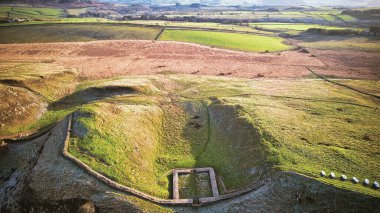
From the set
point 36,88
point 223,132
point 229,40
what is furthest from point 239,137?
point 229,40

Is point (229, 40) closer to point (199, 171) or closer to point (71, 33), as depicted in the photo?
point (71, 33)

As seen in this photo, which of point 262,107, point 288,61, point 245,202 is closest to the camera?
point 245,202

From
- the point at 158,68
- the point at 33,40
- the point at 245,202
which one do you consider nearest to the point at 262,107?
the point at 245,202

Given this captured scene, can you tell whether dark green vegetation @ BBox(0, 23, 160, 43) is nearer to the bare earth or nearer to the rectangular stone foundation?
the bare earth

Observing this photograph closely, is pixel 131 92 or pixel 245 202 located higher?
pixel 131 92

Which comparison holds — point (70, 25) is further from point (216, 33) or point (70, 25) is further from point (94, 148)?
point (94, 148)
